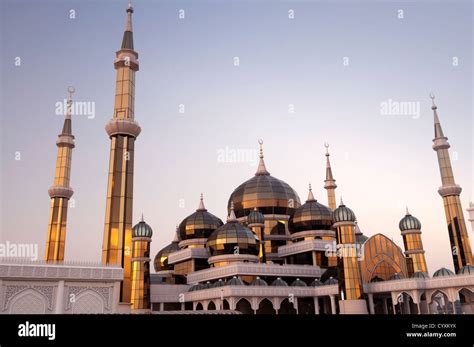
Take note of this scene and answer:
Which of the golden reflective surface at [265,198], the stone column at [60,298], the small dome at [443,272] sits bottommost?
the stone column at [60,298]

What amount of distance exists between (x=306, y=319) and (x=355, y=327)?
125cm

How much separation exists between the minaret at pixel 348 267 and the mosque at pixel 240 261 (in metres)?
0.07

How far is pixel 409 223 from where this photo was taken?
124 ft

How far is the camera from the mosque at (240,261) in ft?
65.9

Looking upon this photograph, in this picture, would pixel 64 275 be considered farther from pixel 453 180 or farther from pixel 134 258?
pixel 453 180

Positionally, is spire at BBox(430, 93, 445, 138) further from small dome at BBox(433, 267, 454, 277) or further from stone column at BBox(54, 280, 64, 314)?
stone column at BBox(54, 280, 64, 314)

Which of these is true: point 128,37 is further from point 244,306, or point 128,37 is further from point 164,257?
point 164,257

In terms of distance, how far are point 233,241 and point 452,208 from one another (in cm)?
1853

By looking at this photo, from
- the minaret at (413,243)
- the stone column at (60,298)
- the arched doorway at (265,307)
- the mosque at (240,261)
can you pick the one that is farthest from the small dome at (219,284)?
the stone column at (60,298)

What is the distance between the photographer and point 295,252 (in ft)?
137

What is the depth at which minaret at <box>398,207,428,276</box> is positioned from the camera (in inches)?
1458

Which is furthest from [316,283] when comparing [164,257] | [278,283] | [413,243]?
[164,257]

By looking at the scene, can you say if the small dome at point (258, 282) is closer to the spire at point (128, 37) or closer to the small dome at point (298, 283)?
the small dome at point (298, 283)

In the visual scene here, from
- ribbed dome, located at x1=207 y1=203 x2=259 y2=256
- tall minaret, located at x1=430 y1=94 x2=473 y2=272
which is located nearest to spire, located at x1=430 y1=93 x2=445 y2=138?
tall minaret, located at x1=430 y1=94 x2=473 y2=272
